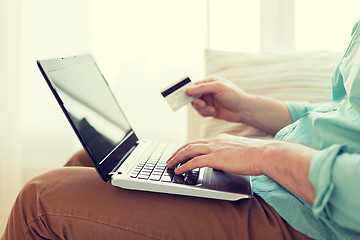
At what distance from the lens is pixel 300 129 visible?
893 mm

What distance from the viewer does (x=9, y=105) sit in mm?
1906

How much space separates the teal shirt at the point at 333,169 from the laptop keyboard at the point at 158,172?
0.14 metres

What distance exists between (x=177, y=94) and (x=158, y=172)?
14.2 inches

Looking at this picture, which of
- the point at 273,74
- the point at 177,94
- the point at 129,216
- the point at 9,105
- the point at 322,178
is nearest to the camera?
the point at 322,178

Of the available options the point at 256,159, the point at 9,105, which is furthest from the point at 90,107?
the point at 9,105

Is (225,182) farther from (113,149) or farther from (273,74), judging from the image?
(273,74)

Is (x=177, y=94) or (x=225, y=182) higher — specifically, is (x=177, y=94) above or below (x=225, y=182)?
above

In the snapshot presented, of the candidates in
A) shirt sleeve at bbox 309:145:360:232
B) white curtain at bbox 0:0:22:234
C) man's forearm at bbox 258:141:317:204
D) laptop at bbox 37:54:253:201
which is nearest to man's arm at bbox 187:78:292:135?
laptop at bbox 37:54:253:201

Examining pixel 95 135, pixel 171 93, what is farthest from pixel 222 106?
pixel 95 135

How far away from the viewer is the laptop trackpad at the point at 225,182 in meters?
0.72

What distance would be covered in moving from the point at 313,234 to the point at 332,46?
119 cm

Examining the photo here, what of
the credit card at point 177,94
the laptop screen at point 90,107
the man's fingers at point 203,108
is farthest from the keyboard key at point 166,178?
the man's fingers at point 203,108

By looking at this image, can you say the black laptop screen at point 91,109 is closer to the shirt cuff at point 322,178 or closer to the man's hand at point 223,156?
the man's hand at point 223,156

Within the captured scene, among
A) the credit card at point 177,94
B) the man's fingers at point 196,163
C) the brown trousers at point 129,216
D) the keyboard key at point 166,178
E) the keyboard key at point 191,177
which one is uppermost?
the credit card at point 177,94
